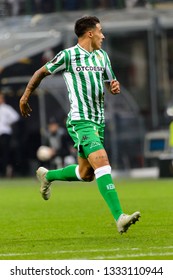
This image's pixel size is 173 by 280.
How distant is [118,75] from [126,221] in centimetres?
1935

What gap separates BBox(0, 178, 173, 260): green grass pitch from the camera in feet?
36.3

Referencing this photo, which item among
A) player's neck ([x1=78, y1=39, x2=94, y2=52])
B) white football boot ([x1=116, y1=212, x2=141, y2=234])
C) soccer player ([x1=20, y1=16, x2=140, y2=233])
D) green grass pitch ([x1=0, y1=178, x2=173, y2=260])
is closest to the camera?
green grass pitch ([x1=0, y1=178, x2=173, y2=260])

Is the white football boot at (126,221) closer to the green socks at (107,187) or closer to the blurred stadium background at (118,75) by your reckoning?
the green socks at (107,187)

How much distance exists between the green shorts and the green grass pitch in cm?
88

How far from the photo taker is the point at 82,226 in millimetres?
14234

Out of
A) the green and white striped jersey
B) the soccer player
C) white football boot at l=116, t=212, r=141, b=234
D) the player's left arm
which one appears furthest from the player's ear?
white football boot at l=116, t=212, r=141, b=234

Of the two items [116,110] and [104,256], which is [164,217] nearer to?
[104,256]

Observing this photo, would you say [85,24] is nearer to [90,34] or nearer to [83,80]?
[90,34]

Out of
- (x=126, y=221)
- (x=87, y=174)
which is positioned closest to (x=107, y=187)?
(x=126, y=221)

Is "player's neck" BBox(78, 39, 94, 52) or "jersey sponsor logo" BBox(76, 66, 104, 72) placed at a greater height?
"player's neck" BBox(78, 39, 94, 52)

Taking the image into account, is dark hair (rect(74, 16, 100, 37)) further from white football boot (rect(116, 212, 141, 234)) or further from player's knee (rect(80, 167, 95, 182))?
white football boot (rect(116, 212, 141, 234))

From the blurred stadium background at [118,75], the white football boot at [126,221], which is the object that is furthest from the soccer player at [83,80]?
the blurred stadium background at [118,75]

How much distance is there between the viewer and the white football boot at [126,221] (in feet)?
39.7

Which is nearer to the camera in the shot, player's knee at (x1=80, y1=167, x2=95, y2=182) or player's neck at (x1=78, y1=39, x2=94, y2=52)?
player's neck at (x1=78, y1=39, x2=94, y2=52)
